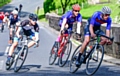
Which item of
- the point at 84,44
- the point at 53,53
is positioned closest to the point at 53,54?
the point at 53,53

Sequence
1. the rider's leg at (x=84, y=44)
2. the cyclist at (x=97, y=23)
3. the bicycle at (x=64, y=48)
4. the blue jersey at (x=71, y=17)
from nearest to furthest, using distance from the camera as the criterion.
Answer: the cyclist at (x=97, y=23) → the rider's leg at (x=84, y=44) → the blue jersey at (x=71, y=17) → the bicycle at (x=64, y=48)

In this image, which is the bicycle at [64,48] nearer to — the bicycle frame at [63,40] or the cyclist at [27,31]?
the bicycle frame at [63,40]

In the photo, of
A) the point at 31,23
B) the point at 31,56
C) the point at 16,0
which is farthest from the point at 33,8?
the point at 31,23

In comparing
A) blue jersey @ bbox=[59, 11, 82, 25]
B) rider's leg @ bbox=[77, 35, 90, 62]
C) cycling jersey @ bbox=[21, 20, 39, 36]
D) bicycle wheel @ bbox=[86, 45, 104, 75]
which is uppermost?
blue jersey @ bbox=[59, 11, 82, 25]

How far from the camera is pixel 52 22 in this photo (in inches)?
1425

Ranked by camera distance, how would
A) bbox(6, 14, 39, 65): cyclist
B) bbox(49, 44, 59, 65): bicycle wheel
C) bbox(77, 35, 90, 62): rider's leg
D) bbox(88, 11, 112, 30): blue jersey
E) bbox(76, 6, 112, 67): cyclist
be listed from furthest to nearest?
bbox(49, 44, 59, 65): bicycle wheel
bbox(6, 14, 39, 65): cyclist
bbox(77, 35, 90, 62): rider's leg
bbox(88, 11, 112, 30): blue jersey
bbox(76, 6, 112, 67): cyclist

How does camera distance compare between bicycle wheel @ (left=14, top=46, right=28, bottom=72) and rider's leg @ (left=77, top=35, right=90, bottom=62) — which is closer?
rider's leg @ (left=77, top=35, right=90, bottom=62)

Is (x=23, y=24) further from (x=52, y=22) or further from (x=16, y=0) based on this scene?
(x=16, y=0)

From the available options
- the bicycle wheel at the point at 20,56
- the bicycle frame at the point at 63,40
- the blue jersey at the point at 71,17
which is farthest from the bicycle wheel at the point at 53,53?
the bicycle wheel at the point at 20,56

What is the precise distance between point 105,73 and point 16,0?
82.2 meters

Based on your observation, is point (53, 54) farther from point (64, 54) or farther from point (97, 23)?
point (97, 23)

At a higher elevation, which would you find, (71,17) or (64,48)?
(71,17)

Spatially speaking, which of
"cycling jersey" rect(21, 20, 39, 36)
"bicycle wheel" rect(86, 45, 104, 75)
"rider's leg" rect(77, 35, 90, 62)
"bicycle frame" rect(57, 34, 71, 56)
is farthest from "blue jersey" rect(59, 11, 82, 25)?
"bicycle wheel" rect(86, 45, 104, 75)

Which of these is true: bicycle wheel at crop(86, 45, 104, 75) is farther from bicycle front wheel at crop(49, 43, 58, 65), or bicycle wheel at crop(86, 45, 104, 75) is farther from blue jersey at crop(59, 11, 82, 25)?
bicycle front wheel at crop(49, 43, 58, 65)
